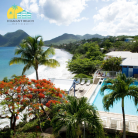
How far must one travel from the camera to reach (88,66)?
23.4 metres

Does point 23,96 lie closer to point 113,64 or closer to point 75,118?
point 75,118

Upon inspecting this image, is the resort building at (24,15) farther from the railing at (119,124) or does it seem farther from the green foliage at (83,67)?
the railing at (119,124)

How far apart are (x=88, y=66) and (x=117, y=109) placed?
13012mm

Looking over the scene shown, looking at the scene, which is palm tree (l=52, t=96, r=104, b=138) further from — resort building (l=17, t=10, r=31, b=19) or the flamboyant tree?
resort building (l=17, t=10, r=31, b=19)

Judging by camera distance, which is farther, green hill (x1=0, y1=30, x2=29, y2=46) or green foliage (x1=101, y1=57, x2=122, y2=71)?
green hill (x1=0, y1=30, x2=29, y2=46)

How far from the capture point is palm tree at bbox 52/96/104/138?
18.1 feet

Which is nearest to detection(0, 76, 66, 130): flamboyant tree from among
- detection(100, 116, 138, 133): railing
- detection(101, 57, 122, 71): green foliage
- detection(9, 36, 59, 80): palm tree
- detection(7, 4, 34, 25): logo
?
detection(100, 116, 138, 133): railing

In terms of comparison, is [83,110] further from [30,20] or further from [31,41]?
[30,20]

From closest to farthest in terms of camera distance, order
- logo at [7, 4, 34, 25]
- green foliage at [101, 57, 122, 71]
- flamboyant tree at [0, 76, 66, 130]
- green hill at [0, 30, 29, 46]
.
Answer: flamboyant tree at [0, 76, 66, 130] → logo at [7, 4, 34, 25] → green foliage at [101, 57, 122, 71] → green hill at [0, 30, 29, 46]

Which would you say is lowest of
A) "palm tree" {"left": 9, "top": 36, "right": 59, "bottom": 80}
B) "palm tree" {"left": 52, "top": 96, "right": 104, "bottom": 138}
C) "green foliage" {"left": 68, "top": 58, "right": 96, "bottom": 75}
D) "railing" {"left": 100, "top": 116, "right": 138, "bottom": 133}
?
"railing" {"left": 100, "top": 116, "right": 138, "bottom": 133}

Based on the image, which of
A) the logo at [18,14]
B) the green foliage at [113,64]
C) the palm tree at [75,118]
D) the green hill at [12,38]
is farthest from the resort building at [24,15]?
the green hill at [12,38]

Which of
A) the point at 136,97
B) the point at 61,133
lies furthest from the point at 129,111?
the point at 61,133

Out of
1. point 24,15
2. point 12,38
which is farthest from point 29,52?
point 12,38

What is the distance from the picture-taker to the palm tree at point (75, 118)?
18.1 ft
